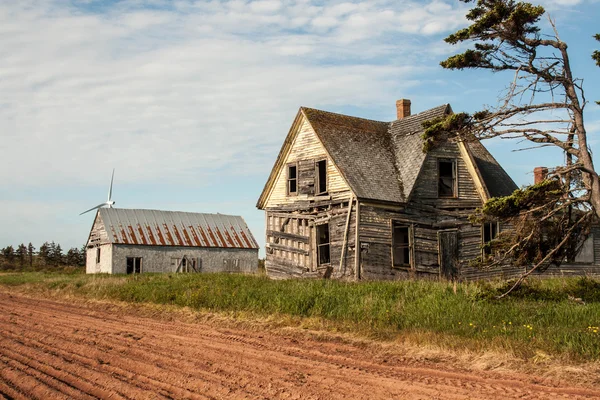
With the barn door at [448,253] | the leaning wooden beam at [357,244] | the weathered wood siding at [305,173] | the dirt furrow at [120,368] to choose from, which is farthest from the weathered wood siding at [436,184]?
the dirt furrow at [120,368]

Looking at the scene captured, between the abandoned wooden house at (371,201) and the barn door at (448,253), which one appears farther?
the barn door at (448,253)

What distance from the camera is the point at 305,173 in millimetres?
23984

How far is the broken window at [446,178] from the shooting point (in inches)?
917

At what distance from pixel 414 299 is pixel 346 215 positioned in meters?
→ 7.11

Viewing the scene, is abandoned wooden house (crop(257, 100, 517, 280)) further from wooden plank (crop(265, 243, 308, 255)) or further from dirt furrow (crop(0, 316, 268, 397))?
dirt furrow (crop(0, 316, 268, 397))

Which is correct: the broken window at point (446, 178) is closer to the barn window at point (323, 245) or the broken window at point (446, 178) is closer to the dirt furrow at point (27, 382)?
the barn window at point (323, 245)

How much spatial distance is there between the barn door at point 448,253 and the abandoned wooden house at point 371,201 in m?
Result: 0.04

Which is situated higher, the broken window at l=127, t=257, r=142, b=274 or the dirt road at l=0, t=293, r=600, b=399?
the broken window at l=127, t=257, r=142, b=274

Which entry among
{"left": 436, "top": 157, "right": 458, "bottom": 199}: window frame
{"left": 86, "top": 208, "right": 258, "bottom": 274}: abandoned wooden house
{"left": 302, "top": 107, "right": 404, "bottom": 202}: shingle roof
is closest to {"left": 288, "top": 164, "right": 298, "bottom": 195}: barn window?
{"left": 302, "top": 107, "right": 404, "bottom": 202}: shingle roof

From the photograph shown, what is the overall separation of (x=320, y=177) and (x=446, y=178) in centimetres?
488

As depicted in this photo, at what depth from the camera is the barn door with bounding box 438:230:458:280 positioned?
22.4 meters

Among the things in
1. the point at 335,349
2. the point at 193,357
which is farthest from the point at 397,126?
the point at 193,357

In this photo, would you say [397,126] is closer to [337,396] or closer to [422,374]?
[422,374]

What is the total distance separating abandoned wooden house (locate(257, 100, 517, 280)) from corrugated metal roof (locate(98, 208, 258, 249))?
17.8 m
